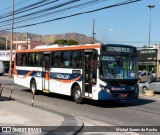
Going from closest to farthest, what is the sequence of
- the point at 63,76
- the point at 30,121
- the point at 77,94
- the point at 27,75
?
the point at 30,121 → the point at 77,94 → the point at 63,76 → the point at 27,75

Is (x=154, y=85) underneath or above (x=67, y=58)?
underneath

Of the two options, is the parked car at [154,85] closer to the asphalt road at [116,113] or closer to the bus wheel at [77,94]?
the asphalt road at [116,113]

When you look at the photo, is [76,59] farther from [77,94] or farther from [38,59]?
[38,59]

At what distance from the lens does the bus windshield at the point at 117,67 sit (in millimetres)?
15922

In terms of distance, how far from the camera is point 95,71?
52.8 feet

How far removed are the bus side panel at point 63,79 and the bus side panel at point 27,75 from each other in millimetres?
1546

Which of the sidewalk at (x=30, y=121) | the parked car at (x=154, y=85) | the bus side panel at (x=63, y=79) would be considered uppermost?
the bus side panel at (x=63, y=79)

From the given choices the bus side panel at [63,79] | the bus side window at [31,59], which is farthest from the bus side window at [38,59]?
the bus side panel at [63,79]

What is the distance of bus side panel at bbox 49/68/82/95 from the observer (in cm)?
1755

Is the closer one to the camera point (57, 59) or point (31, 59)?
point (57, 59)

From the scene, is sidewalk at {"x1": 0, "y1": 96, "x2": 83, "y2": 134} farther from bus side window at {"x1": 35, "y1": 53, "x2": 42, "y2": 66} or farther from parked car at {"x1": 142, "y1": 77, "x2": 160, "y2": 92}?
parked car at {"x1": 142, "y1": 77, "x2": 160, "y2": 92}

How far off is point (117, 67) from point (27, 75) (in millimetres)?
8388

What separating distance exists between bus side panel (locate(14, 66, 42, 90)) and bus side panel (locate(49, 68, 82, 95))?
5.07ft

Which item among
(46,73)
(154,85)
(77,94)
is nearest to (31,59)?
(46,73)
